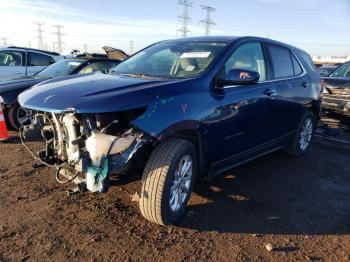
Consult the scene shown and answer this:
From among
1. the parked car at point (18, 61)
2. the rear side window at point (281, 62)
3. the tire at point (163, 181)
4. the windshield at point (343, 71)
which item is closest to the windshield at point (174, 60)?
the tire at point (163, 181)

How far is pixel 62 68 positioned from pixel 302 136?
507 centimetres

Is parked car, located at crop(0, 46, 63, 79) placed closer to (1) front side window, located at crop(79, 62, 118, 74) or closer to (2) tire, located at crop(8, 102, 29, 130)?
(1) front side window, located at crop(79, 62, 118, 74)

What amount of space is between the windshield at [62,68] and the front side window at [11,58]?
394cm

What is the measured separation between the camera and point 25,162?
17.5 ft

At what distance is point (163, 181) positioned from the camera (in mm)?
3305

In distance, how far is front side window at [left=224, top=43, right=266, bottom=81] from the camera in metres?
4.20

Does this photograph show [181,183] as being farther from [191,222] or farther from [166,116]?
[166,116]

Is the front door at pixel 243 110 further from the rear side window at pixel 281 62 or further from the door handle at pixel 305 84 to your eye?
the door handle at pixel 305 84

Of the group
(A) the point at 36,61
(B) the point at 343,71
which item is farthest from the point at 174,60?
(A) the point at 36,61

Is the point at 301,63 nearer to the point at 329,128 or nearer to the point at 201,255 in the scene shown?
the point at 329,128

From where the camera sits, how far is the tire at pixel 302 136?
597 cm

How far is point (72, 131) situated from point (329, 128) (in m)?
6.35

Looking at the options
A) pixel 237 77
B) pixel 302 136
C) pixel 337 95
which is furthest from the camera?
pixel 337 95

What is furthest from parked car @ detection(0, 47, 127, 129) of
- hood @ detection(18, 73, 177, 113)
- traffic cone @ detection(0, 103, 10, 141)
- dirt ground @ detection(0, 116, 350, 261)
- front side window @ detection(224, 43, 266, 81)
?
front side window @ detection(224, 43, 266, 81)
